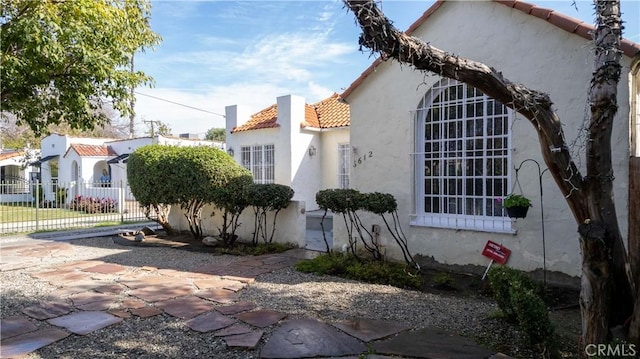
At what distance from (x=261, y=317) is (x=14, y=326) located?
2932 mm

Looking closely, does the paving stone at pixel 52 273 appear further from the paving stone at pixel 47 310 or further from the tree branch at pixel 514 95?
the tree branch at pixel 514 95

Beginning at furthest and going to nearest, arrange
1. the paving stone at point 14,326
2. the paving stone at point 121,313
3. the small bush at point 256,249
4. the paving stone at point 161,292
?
the small bush at point 256,249, the paving stone at point 161,292, the paving stone at point 121,313, the paving stone at point 14,326

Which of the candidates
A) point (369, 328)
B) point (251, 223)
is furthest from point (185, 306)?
point (251, 223)

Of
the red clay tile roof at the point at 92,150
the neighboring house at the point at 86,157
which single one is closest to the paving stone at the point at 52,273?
the neighboring house at the point at 86,157

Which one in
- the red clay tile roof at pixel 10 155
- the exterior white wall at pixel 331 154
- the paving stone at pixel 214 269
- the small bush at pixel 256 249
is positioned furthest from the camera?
the red clay tile roof at pixel 10 155

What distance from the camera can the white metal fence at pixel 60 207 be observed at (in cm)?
1432

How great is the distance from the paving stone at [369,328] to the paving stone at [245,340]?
0.92 metres

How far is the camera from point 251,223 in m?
10.9

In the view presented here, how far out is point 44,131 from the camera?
26.1ft

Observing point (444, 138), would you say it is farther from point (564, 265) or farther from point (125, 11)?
point (125, 11)

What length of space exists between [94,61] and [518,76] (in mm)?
7010

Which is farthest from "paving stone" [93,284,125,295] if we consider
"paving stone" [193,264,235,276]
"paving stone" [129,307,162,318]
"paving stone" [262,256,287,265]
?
"paving stone" [262,256,287,265]

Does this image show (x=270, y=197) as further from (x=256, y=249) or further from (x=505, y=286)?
(x=505, y=286)

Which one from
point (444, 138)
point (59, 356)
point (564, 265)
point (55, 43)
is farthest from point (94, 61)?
point (564, 265)
